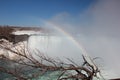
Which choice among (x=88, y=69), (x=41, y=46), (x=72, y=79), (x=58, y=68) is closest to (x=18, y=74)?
(x=58, y=68)

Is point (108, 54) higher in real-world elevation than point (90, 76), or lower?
higher

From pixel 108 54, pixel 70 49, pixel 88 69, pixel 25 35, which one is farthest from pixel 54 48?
pixel 88 69

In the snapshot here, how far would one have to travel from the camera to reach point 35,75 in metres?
1.76

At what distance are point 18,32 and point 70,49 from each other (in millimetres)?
7098

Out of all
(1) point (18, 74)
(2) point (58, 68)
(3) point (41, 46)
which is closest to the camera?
(1) point (18, 74)

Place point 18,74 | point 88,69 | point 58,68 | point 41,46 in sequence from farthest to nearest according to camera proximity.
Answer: point 41,46 < point 88,69 < point 58,68 < point 18,74

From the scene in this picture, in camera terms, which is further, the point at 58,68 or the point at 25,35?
the point at 25,35

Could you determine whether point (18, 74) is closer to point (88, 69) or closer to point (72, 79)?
point (72, 79)

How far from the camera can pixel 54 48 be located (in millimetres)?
25594

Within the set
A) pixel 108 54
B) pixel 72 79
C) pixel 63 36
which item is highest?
pixel 63 36

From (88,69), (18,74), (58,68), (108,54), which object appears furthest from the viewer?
(108,54)

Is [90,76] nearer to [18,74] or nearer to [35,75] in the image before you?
[35,75]

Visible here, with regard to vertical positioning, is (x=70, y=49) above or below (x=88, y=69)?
above

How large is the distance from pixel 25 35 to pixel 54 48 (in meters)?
4.47
